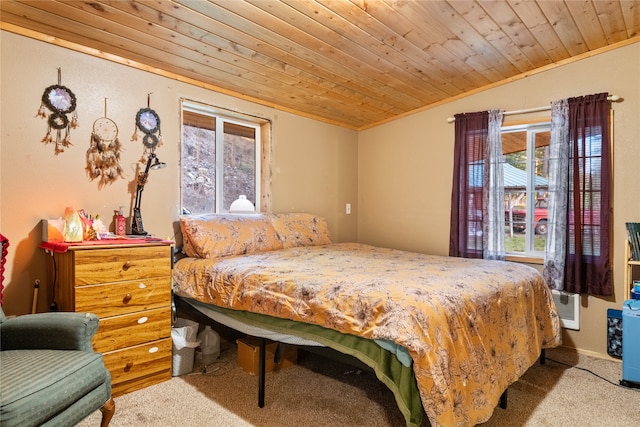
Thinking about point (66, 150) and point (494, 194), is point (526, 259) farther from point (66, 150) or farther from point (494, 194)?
point (66, 150)

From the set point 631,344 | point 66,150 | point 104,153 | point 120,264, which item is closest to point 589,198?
point 631,344

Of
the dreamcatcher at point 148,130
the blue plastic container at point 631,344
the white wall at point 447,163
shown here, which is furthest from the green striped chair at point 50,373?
the white wall at point 447,163

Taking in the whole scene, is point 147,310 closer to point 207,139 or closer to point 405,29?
point 207,139

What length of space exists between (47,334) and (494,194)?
10.9 ft

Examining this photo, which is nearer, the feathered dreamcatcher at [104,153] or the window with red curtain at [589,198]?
the feathered dreamcatcher at [104,153]

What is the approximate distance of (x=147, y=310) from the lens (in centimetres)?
225

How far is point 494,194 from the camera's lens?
3271 mm

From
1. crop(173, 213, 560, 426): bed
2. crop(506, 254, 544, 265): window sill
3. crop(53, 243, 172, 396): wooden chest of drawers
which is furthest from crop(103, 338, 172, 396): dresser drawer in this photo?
crop(506, 254, 544, 265): window sill

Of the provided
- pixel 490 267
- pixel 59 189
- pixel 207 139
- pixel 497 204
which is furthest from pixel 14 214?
pixel 497 204

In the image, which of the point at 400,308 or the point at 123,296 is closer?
the point at 400,308

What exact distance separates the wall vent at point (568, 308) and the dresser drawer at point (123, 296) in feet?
10.0

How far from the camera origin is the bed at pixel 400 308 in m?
1.43

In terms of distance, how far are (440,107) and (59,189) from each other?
11.1 ft

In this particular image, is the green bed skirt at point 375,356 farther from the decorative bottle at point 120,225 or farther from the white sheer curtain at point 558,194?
the white sheer curtain at point 558,194
